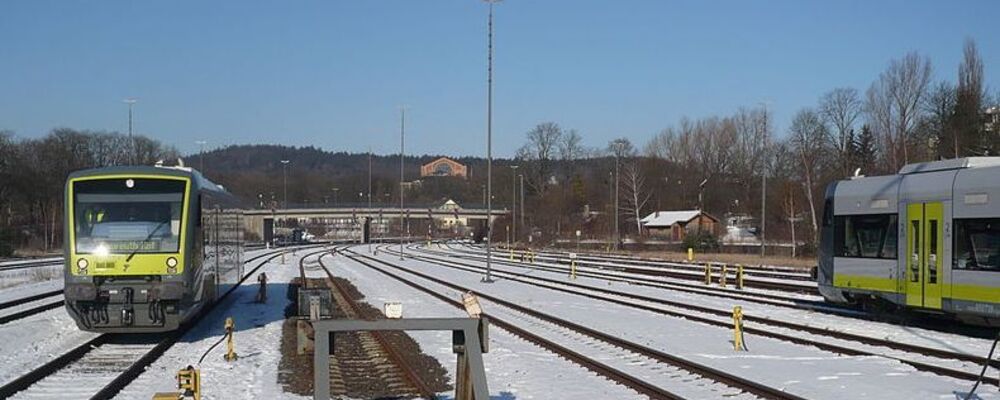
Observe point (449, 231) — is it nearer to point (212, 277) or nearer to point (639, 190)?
point (639, 190)

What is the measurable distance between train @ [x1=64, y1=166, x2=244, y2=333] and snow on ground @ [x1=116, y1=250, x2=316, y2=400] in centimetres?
96

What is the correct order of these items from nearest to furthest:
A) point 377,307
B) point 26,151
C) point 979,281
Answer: point 979,281 < point 377,307 < point 26,151

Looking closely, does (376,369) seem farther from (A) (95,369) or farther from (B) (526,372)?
(A) (95,369)

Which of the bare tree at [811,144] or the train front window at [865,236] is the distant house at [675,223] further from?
the train front window at [865,236]

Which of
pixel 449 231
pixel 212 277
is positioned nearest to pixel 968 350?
pixel 212 277

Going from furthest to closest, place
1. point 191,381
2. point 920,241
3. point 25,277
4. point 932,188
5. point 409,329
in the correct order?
point 25,277 < point 920,241 < point 932,188 < point 191,381 < point 409,329

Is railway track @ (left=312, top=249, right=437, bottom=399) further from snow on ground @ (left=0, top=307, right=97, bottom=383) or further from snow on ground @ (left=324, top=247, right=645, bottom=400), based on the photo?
snow on ground @ (left=0, top=307, right=97, bottom=383)

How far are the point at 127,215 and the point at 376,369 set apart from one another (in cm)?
595

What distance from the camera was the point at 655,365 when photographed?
15445 millimetres

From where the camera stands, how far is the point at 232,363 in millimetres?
15750

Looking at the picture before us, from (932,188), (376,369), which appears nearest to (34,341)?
(376,369)

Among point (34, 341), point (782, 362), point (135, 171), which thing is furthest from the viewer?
point (34, 341)

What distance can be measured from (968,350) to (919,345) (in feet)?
2.85

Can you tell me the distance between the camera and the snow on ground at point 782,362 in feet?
43.1
